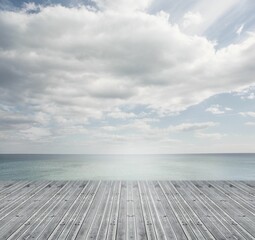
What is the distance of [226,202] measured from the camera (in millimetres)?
9898

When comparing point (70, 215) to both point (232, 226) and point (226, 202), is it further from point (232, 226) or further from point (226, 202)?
point (226, 202)

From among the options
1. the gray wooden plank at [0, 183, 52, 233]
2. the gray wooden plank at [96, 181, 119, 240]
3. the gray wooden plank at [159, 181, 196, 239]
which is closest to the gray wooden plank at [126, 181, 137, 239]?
the gray wooden plank at [96, 181, 119, 240]

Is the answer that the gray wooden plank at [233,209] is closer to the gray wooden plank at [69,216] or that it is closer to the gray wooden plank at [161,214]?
the gray wooden plank at [161,214]

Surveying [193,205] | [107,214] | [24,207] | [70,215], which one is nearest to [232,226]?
[193,205]

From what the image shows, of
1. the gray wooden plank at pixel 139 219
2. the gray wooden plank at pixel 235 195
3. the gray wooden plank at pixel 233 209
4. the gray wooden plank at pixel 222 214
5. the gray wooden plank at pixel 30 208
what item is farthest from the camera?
the gray wooden plank at pixel 235 195

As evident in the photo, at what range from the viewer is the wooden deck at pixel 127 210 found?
6.91 metres

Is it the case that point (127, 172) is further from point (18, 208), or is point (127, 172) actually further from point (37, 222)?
point (37, 222)

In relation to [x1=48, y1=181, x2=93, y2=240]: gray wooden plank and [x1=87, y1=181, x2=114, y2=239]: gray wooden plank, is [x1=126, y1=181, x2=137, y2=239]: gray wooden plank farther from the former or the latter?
[x1=48, y1=181, x2=93, y2=240]: gray wooden plank

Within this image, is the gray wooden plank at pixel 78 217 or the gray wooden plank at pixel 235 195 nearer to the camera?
the gray wooden plank at pixel 78 217

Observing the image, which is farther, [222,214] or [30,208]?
[30,208]

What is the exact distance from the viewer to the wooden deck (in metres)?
6.91

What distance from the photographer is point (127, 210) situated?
342 inches

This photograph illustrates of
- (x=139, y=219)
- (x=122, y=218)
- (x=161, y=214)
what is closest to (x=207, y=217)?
(x=161, y=214)

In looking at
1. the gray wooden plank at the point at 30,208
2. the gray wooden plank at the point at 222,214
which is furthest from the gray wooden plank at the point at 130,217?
the gray wooden plank at the point at 30,208
